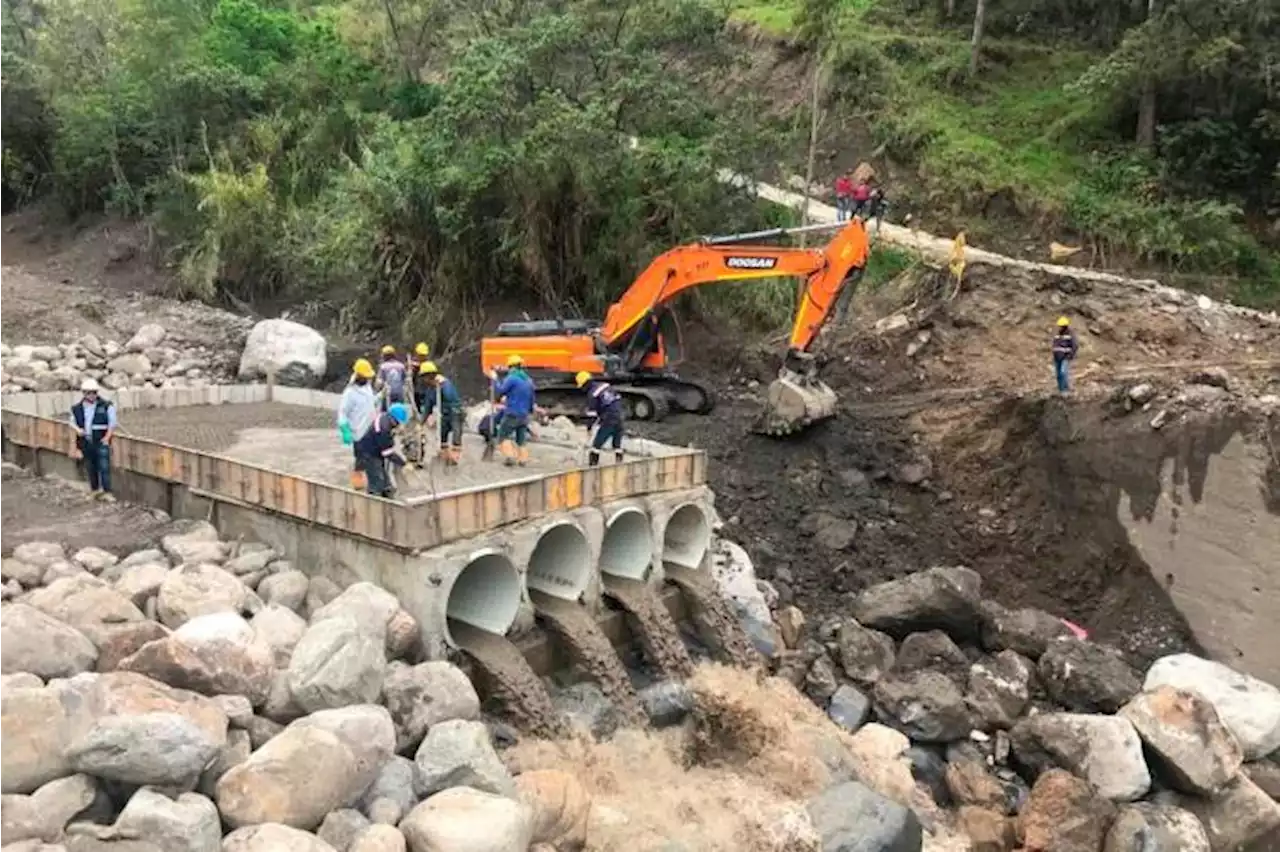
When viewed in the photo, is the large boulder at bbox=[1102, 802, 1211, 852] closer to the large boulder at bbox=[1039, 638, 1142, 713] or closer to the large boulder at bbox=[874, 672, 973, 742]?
the large boulder at bbox=[1039, 638, 1142, 713]

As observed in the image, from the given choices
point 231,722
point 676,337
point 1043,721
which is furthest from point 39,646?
point 676,337

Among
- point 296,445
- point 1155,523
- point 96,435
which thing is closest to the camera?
point 96,435

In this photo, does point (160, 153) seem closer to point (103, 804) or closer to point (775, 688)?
point (775, 688)

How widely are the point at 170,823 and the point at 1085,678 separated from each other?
11.3m

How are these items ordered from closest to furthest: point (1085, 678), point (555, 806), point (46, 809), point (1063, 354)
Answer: point (46, 809) → point (555, 806) → point (1085, 678) → point (1063, 354)

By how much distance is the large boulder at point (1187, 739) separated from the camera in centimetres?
1380

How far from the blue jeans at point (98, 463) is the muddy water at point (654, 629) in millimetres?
6658

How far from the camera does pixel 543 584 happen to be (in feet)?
49.5

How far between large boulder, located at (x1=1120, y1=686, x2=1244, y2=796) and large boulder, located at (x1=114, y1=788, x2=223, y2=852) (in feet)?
34.5

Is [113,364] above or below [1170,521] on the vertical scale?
above

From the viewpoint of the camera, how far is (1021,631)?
1648 centimetres

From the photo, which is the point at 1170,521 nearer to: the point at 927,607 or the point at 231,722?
the point at 927,607

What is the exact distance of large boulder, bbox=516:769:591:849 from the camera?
10.4 metres

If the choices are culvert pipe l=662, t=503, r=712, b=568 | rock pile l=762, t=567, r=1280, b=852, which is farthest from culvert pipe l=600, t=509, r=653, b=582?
rock pile l=762, t=567, r=1280, b=852
